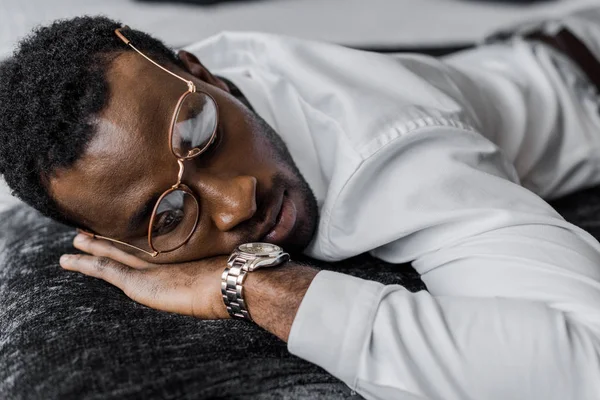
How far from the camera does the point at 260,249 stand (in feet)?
3.18

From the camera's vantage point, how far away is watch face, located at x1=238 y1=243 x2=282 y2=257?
95cm

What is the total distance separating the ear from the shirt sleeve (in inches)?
13.1

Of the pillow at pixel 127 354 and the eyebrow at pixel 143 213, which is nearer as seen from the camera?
the pillow at pixel 127 354

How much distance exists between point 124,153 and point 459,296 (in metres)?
0.48

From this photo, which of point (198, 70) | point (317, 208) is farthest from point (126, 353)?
point (198, 70)

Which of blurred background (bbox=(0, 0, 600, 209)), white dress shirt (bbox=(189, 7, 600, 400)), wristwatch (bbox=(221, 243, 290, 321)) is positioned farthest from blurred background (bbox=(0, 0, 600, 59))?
wristwatch (bbox=(221, 243, 290, 321))

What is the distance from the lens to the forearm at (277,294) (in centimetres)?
86

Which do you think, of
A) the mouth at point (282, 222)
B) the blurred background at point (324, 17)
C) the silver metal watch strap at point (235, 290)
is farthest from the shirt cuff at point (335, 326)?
the blurred background at point (324, 17)

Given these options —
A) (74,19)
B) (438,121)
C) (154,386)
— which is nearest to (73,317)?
(154,386)

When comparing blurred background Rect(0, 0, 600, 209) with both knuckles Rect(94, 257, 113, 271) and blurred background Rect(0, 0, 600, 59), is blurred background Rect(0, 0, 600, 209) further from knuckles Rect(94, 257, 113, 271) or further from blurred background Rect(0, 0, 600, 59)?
knuckles Rect(94, 257, 113, 271)

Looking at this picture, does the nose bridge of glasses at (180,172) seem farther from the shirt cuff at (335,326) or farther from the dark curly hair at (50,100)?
the shirt cuff at (335,326)

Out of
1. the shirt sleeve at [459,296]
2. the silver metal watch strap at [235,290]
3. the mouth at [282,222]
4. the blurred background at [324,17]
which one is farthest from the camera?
the blurred background at [324,17]

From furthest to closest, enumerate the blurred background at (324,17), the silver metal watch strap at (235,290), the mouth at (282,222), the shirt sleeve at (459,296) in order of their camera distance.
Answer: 1. the blurred background at (324,17)
2. the mouth at (282,222)
3. the silver metal watch strap at (235,290)
4. the shirt sleeve at (459,296)

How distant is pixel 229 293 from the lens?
36.1 inches
